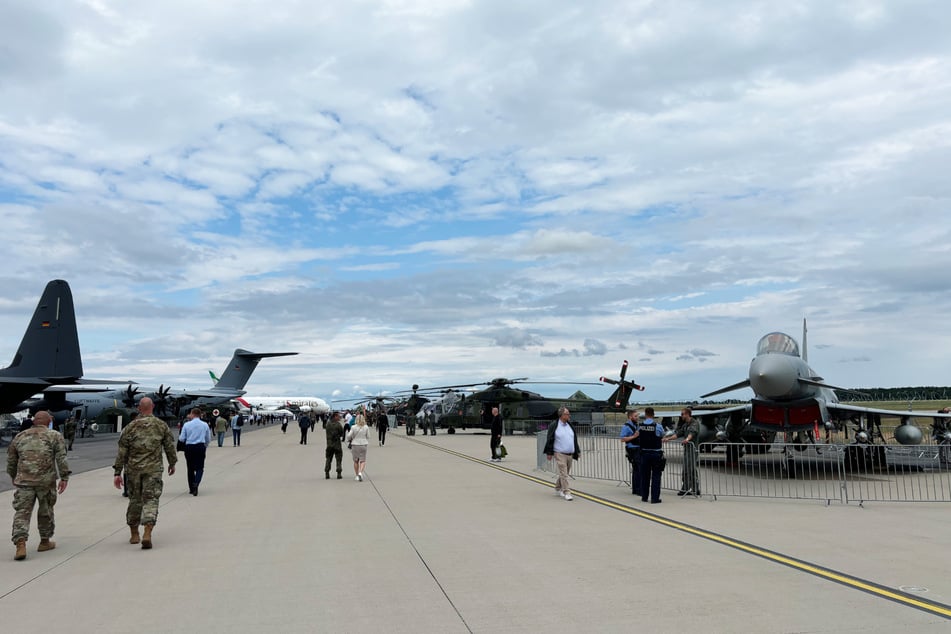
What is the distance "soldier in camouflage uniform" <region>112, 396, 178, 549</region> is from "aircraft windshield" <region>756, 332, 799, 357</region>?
12.9 metres

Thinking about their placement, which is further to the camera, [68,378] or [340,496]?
[68,378]

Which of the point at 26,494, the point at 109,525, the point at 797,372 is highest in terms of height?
the point at 797,372

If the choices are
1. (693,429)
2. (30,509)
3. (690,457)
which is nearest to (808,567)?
(693,429)

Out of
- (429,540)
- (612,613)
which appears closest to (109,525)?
(429,540)

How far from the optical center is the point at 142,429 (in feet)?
28.2

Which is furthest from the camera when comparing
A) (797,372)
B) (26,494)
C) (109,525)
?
(797,372)

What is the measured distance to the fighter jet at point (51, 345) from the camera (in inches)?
1243

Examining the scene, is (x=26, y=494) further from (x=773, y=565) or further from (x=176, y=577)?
(x=773, y=565)

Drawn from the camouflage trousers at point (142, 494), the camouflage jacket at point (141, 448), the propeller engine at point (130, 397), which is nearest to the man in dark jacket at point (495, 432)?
the camouflage jacket at point (141, 448)

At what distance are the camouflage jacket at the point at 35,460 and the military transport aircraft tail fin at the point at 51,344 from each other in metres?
26.6

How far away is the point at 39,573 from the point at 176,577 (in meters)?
1.51

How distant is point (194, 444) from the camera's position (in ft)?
45.2

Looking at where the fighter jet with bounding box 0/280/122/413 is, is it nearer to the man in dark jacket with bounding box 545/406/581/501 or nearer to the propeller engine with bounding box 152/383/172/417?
the propeller engine with bounding box 152/383/172/417

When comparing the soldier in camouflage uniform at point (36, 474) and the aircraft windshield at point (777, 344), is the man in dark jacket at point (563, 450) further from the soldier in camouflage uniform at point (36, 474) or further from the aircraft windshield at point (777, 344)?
the soldier in camouflage uniform at point (36, 474)
